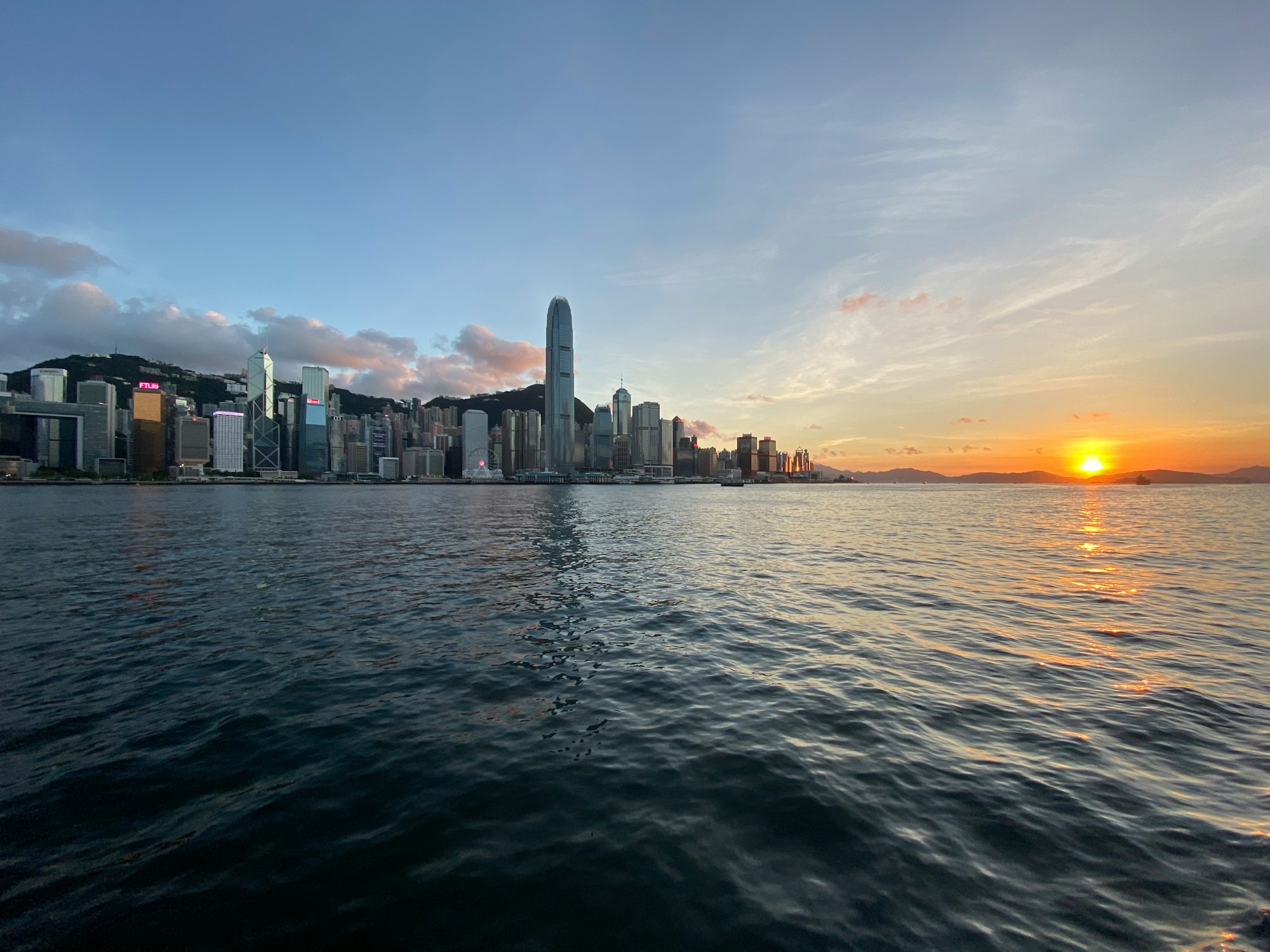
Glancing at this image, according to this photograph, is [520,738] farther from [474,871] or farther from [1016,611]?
[1016,611]

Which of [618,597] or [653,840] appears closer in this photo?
[653,840]

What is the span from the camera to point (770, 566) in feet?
134

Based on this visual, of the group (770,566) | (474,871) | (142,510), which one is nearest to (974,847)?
(474,871)

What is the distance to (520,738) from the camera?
13.1 m

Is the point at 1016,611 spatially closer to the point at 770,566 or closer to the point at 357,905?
the point at 770,566

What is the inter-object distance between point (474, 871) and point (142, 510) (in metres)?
125

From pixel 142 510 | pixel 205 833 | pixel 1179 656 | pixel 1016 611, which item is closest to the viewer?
pixel 205 833

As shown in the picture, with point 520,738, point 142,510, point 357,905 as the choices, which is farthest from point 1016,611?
point 142,510

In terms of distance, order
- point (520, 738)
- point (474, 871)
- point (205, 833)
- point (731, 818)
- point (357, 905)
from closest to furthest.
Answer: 1. point (357, 905)
2. point (474, 871)
3. point (205, 833)
4. point (731, 818)
5. point (520, 738)

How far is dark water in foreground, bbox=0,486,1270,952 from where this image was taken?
7.55 m

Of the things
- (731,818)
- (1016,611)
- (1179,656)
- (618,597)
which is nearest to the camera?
(731,818)

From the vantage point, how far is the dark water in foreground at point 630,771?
24.8 feet

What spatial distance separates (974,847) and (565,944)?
23.4 ft

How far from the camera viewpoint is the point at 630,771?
11.6m
